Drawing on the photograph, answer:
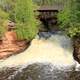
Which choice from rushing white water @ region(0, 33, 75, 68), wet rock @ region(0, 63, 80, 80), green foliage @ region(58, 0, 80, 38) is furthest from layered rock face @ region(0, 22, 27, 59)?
green foliage @ region(58, 0, 80, 38)

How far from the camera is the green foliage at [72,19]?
18797 mm

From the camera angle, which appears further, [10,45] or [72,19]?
[72,19]

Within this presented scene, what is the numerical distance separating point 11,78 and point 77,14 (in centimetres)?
668

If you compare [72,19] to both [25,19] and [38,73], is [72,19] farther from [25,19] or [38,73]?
[38,73]

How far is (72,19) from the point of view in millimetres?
19531

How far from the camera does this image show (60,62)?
1797 centimetres

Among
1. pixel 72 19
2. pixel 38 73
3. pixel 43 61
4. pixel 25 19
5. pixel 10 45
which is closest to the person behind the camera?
pixel 38 73

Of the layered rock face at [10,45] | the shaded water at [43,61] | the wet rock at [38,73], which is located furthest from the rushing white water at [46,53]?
the wet rock at [38,73]

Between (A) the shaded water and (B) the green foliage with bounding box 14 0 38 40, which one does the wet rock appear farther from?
(B) the green foliage with bounding box 14 0 38 40

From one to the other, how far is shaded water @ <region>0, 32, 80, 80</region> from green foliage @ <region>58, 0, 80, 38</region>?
4.55 feet

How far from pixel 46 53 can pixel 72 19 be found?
2892 millimetres

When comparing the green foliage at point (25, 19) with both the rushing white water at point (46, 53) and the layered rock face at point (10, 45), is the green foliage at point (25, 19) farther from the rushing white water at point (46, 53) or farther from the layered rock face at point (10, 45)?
the rushing white water at point (46, 53)

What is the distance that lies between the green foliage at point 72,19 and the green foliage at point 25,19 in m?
2.22

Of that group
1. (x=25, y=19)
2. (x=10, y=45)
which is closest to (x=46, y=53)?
(x=10, y=45)
